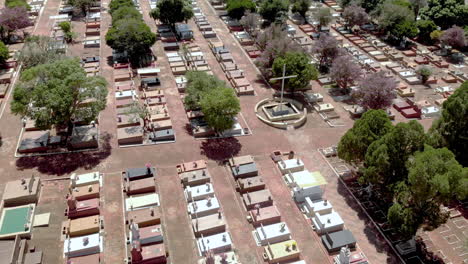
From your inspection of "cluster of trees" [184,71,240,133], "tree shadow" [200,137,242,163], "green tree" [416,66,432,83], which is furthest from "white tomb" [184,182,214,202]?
"green tree" [416,66,432,83]

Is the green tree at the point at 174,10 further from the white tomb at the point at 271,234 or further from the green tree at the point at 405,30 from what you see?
the white tomb at the point at 271,234

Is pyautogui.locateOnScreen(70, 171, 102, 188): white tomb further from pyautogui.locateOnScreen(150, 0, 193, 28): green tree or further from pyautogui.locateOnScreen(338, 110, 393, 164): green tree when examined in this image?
pyautogui.locateOnScreen(150, 0, 193, 28): green tree

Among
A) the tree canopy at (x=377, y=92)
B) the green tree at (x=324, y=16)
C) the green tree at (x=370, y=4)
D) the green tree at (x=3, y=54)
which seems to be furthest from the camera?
the green tree at (x=370, y=4)

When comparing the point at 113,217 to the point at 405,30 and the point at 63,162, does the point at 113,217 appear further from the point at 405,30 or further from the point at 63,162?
the point at 405,30

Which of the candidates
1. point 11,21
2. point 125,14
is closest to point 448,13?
point 125,14

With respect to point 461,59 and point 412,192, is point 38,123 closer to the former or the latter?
point 412,192

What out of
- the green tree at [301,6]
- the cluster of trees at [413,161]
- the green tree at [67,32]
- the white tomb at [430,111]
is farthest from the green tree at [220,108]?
the green tree at [301,6]
